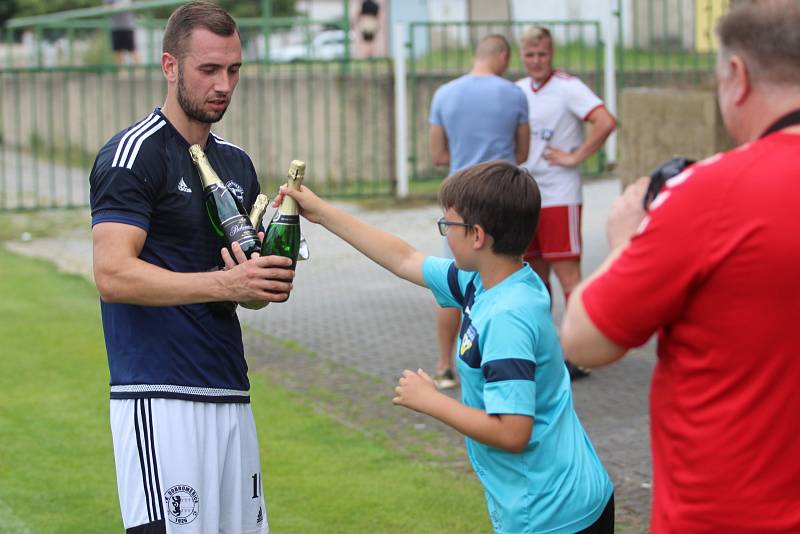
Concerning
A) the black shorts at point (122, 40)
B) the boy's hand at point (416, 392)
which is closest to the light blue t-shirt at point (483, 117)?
the boy's hand at point (416, 392)

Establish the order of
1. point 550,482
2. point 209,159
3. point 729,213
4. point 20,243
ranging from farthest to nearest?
point 20,243 < point 209,159 < point 550,482 < point 729,213

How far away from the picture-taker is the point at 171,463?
387cm

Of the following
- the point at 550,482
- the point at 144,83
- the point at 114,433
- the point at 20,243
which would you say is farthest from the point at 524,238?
the point at 144,83

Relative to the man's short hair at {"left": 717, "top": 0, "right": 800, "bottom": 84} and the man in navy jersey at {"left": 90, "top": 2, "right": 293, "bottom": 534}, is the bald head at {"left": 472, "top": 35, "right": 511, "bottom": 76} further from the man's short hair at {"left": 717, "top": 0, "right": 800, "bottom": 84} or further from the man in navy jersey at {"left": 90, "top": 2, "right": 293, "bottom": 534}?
the man's short hair at {"left": 717, "top": 0, "right": 800, "bottom": 84}

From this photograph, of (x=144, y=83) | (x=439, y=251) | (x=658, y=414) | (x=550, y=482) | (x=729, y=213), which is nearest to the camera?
(x=729, y=213)

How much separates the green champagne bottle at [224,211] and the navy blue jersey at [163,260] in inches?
1.0

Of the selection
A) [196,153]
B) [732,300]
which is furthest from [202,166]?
[732,300]

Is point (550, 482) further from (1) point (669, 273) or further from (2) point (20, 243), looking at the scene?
(2) point (20, 243)

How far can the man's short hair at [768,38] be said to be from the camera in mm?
2473

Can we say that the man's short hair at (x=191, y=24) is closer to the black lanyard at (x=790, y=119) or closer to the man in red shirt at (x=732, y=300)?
the man in red shirt at (x=732, y=300)

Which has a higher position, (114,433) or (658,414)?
(658,414)

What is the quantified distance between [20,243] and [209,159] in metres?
11.6

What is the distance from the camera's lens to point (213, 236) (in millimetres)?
4004

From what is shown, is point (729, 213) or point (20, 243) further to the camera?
point (20, 243)
